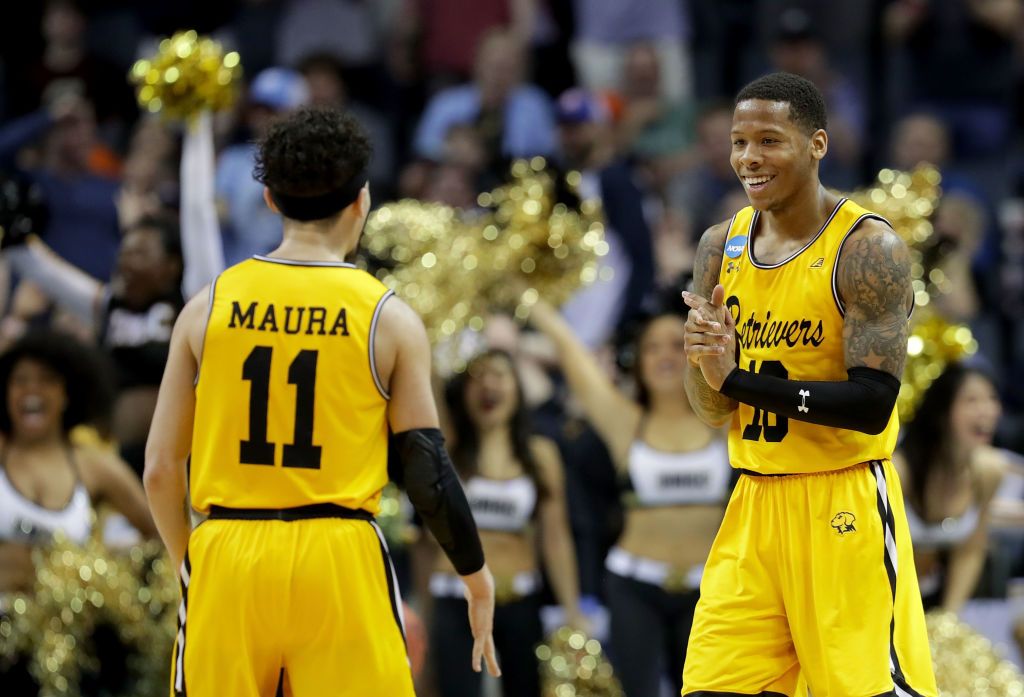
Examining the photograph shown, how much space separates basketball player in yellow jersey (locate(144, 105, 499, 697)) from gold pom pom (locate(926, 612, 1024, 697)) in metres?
3.25

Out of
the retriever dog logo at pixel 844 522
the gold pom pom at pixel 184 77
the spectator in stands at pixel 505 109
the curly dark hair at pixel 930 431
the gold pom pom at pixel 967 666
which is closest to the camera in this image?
the retriever dog logo at pixel 844 522

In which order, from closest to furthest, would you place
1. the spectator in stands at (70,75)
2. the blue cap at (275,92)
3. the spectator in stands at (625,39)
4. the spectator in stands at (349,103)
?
the blue cap at (275,92)
the spectator in stands at (349,103)
the spectator in stands at (625,39)
the spectator in stands at (70,75)

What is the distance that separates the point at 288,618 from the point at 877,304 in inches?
73.1

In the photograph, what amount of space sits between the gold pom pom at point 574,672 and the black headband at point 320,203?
3695mm

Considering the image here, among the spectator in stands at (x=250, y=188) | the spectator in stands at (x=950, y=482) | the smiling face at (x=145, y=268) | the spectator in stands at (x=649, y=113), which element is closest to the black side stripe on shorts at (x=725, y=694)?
the spectator in stands at (x=950, y=482)

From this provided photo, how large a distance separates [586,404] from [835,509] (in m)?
2.98

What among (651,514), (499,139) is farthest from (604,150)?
(651,514)

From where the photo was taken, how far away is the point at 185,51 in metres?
7.38

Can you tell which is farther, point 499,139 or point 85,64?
point 85,64

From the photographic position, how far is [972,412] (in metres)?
7.93

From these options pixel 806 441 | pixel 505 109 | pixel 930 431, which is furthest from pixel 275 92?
pixel 806 441

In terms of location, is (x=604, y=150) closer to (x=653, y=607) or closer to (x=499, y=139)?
(x=499, y=139)

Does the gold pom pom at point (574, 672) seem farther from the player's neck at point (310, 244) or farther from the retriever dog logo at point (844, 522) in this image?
the player's neck at point (310, 244)

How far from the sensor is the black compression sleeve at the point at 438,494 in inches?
182
